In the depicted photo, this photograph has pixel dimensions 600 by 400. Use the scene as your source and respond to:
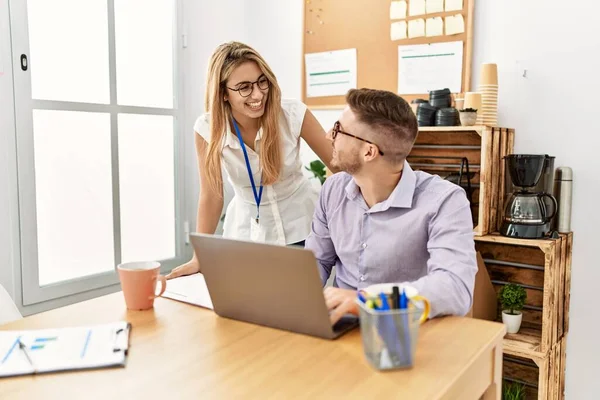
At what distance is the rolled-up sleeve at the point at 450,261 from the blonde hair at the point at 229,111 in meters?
0.77

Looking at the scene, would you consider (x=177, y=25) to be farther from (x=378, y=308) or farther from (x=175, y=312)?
(x=378, y=308)

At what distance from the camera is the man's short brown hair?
4.86 ft

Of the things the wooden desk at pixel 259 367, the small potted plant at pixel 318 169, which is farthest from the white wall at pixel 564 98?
the wooden desk at pixel 259 367

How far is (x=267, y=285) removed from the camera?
1.08m

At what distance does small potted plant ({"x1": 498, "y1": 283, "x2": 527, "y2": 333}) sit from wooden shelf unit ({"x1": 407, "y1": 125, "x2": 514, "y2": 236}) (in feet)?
0.86

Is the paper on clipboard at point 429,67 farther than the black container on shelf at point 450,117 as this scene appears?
Yes

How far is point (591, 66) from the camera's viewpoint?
2271 mm

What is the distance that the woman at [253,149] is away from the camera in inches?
74.9

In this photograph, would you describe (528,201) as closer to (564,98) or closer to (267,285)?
(564,98)

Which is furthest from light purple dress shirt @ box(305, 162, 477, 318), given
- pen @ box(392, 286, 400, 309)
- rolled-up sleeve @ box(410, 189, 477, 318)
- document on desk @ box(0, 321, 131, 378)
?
document on desk @ box(0, 321, 131, 378)

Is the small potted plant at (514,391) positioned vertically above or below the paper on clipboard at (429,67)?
below

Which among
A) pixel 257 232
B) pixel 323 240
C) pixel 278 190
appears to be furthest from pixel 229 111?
pixel 323 240

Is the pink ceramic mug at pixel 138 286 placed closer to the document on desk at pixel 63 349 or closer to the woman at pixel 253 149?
the document on desk at pixel 63 349

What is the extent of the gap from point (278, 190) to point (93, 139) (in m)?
1.07
